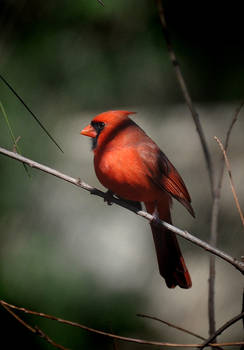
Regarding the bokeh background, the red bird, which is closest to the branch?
the red bird

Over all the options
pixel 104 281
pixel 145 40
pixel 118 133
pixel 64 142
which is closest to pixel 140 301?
pixel 104 281

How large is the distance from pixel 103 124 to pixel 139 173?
0.27 meters

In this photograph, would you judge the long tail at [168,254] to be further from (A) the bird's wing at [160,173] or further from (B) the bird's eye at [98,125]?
(B) the bird's eye at [98,125]

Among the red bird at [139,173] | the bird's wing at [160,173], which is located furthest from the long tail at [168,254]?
the bird's wing at [160,173]

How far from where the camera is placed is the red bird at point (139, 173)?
172 centimetres

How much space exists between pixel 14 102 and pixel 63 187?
808 mm

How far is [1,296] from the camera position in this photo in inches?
140

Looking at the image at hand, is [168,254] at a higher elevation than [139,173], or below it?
below

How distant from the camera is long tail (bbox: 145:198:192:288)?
67.9 inches

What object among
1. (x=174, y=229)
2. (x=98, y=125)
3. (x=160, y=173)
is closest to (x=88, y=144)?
(x=98, y=125)

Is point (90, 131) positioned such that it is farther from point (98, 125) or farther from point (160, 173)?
point (160, 173)

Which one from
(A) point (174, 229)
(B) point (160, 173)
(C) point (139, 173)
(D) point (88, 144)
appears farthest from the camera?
(D) point (88, 144)

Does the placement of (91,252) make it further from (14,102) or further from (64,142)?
(14,102)

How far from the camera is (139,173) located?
175 centimetres
